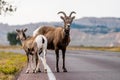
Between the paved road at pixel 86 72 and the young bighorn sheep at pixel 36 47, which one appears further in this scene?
the young bighorn sheep at pixel 36 47

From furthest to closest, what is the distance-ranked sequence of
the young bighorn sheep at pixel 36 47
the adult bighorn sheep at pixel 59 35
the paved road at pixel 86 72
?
the adult bighorn sheep at pixel 59 35, the young bighorn sheep at pixel 36 47, the paved road at pixel 86 72

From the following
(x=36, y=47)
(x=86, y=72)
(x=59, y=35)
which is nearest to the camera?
(x=86, y=72)

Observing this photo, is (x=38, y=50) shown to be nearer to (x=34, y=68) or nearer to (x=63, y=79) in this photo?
(x=34, y=68)

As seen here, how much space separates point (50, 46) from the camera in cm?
2422

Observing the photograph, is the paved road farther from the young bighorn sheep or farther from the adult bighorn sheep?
the adult bighorn sheep

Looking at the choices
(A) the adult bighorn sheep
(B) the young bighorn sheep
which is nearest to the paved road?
(B) the young bighorn sheep

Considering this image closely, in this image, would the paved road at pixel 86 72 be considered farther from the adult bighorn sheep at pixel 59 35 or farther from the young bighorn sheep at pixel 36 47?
the adult bighorn sheep at pixel 59 35

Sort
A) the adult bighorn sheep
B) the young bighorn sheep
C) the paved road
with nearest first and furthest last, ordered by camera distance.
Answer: the paved road → the young bighorn sheep → the adult bighorn sheep

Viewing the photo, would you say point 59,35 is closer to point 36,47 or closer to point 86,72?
point 36,47

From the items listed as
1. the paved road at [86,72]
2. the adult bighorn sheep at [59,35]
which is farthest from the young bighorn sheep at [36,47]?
the adult bighorn sheep at [59,35]

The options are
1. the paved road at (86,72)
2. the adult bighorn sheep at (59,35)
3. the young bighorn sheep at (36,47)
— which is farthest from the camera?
the adult bighorn sheep at (59,35)

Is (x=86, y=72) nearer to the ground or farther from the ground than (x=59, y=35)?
nearer to the ground

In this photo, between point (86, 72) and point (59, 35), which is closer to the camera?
point (86, 72)

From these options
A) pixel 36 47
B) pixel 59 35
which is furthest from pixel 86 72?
pixel 59 35
